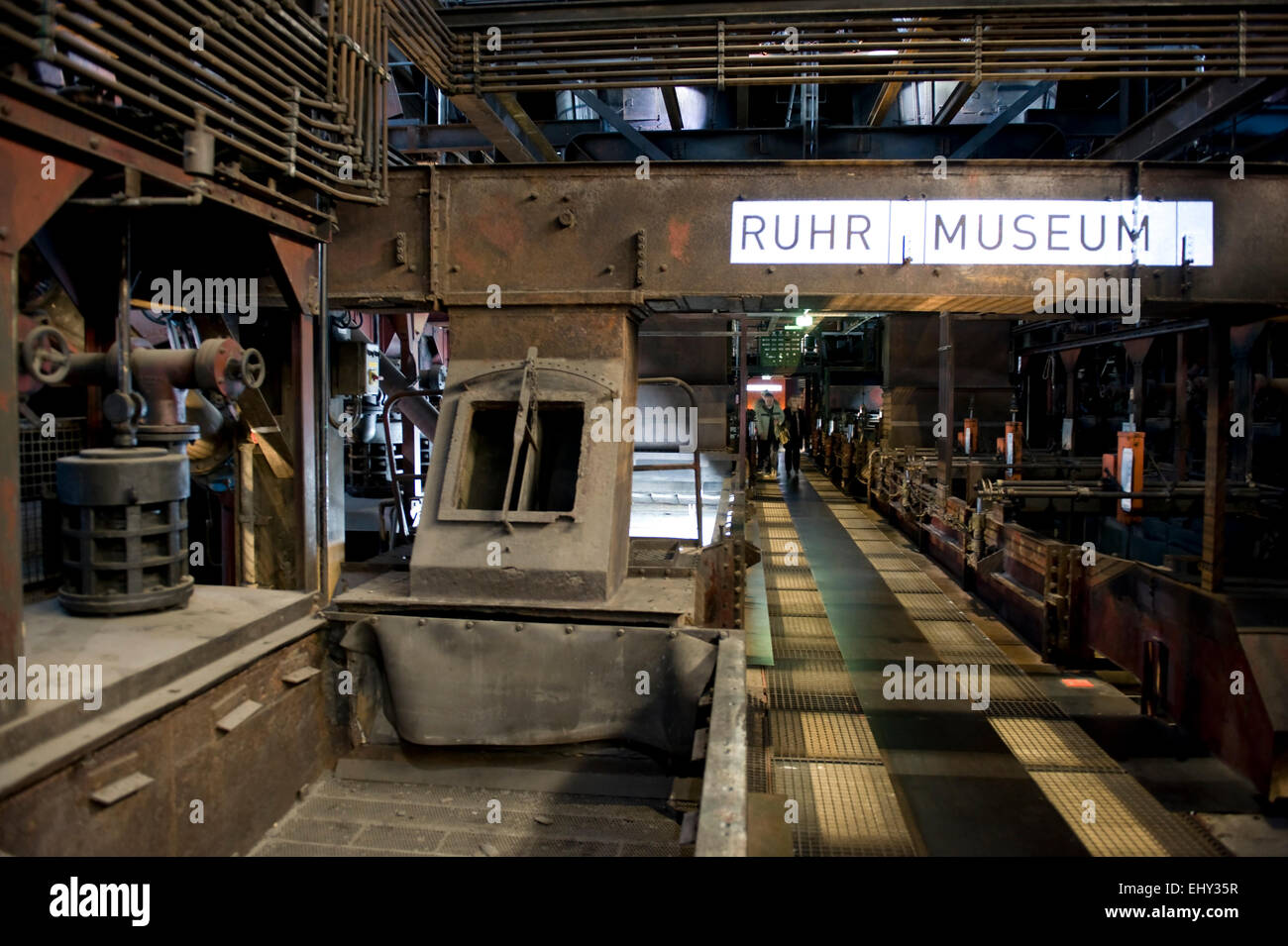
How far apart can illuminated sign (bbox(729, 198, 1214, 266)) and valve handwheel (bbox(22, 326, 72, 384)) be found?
331 centimetres

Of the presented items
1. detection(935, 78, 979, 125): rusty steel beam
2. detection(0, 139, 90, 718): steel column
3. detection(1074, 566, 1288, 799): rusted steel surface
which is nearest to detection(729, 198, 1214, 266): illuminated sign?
detection(935, 78, 979, 125): rusty steel beam

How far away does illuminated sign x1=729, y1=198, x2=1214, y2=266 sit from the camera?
4.55 metres

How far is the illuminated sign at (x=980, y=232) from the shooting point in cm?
455

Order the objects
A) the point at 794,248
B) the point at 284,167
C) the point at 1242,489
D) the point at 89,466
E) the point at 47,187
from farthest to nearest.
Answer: the point at 1242,489 → the point at 794,248 → the point at 284,167 → the point at 89,466 → the point at 47,187

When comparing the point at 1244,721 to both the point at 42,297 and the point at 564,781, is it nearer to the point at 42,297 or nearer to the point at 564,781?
the point at 564,781

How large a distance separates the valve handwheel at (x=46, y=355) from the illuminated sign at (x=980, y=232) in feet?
10.9

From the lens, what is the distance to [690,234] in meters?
4.66

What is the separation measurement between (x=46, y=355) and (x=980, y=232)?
4.55m

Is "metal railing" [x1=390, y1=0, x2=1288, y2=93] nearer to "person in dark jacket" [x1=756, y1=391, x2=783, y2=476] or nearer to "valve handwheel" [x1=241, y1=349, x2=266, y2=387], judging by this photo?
"valve handwheel" [x1=241, y1=349, x2=266, y2=387]

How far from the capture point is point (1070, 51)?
479cm

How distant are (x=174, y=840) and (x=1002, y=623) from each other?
7969 millimetres

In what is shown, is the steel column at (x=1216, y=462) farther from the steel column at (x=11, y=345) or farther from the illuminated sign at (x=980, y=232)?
the steel column at (x=11, y=345)

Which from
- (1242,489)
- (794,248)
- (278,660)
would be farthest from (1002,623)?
(278,660)

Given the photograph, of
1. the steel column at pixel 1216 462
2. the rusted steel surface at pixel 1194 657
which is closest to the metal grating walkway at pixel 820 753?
the rusted steel surface at pixel 1194 657
